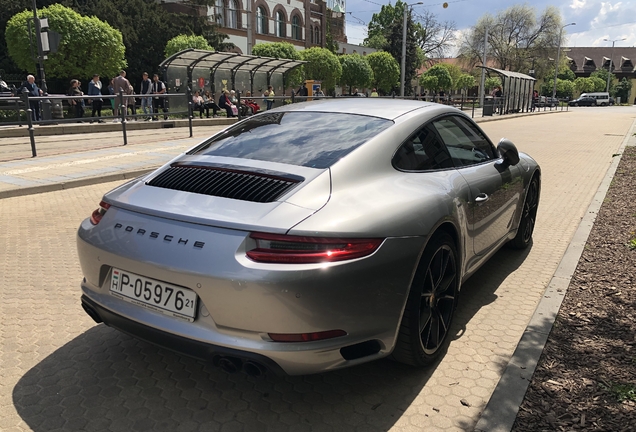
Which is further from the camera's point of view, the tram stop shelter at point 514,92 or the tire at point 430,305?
the tram stop shelter at point 514,92

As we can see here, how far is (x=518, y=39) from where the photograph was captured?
72.4 m

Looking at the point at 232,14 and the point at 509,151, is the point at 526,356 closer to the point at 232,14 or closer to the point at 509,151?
the point at 509,151

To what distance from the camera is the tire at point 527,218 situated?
4.98 m

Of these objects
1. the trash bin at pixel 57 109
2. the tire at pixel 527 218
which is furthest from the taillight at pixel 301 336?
the trash bin at pixel 57 109

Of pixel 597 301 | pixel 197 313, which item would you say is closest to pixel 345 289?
pixel 197 313

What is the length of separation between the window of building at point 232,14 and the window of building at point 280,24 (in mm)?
5980

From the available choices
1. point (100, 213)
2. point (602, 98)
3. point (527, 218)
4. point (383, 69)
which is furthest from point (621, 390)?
point (602, 98)

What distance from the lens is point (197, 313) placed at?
2355 millimetres

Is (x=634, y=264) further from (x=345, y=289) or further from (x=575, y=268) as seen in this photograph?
(x=345, y=289)

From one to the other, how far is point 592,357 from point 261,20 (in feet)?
180

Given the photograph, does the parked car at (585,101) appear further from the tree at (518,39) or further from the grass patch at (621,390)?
the grass patch at (621,390)

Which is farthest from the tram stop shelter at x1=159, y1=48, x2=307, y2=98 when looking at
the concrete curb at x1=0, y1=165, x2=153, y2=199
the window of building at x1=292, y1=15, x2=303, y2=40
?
the window of building at x1=292, y1=15, x2=303, y2=40

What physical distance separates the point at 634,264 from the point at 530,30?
252 ft

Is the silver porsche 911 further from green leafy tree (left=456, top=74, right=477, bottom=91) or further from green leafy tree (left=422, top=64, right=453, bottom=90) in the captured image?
green leafy tree (left=456, top=74, right=477, bottom=91)
